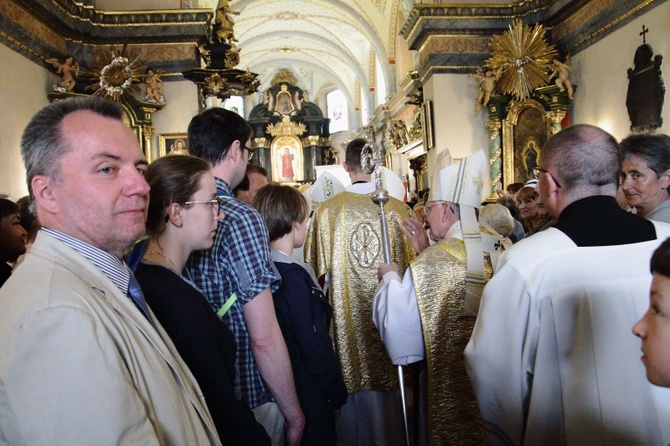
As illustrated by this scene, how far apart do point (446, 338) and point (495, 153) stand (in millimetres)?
9417

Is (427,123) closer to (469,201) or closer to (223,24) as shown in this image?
(223,24)

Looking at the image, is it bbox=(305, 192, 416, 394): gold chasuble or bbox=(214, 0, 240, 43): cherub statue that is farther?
bbox=(214, 0, 240, 43): cherub statue

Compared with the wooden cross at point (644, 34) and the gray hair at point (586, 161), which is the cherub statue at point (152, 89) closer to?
the wooden cross at point (644, 34)

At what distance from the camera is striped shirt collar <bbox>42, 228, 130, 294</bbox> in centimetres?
129

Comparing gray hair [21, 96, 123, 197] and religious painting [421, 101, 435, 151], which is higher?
religious painting [421, 101, 435, 151]

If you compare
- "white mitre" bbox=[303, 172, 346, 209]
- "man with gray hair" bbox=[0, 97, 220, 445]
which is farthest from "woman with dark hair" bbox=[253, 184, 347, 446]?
"white mitre" bbox=[303, 172, 346, 209]

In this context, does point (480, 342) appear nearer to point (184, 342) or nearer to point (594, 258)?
point (594, 258)

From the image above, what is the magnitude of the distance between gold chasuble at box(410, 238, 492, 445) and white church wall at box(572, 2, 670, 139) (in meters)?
6.85

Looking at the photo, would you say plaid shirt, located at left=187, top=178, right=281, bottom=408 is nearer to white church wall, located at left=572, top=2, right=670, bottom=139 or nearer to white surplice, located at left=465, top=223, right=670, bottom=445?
white surplice, located at left=465, top=223, right=670, bottom=445

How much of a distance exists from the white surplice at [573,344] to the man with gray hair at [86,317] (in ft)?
3.84

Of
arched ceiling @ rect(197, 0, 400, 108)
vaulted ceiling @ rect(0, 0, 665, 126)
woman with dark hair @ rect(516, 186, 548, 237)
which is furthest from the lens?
arched ceiling @ rect(197, 0, 400, 108)

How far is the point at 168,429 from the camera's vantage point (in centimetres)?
119

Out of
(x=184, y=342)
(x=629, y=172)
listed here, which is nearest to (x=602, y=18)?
(x=629, y=172)

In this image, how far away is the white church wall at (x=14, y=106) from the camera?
28.9 feet
